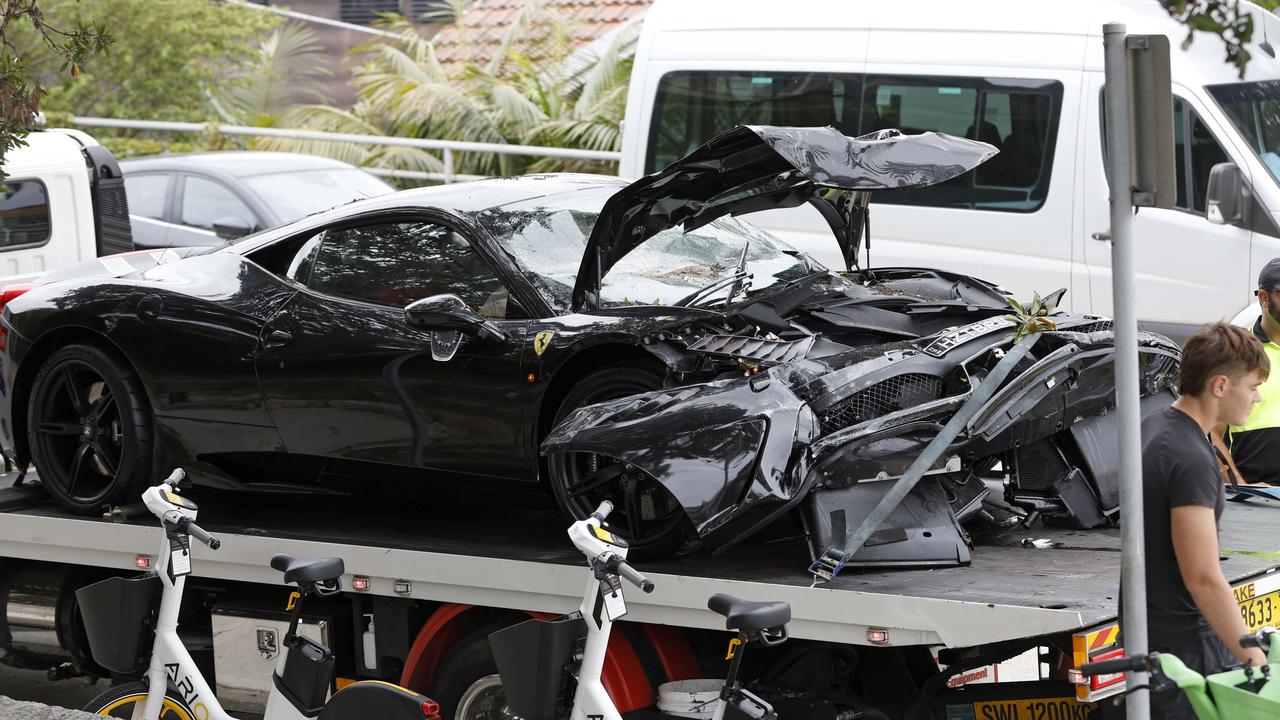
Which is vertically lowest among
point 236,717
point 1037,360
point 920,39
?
point 236,717

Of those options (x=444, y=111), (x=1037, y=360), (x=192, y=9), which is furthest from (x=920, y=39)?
(x=192, y=9)

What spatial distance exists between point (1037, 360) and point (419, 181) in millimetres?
11683

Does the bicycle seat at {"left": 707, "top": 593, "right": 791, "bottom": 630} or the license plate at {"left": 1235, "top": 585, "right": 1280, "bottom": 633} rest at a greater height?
the bicycle seat at {"left": 707, "top": 593, "right": 791, "bottom": 630}

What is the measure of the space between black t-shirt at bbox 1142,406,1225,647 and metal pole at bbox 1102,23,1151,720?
34 cm

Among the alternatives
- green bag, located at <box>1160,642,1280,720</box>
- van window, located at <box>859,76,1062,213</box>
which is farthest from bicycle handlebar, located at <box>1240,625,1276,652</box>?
van window, located at <box>859,76,1062,213</box>

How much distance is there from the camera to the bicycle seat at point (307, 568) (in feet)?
16.7

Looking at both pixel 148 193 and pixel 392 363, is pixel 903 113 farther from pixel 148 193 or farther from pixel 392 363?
pixel 148 193

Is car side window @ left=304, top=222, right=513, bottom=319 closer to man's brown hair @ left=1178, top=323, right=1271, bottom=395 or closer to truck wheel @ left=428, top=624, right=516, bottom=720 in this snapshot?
truck wheel @ left=428, top=624, right=516, bottom=720

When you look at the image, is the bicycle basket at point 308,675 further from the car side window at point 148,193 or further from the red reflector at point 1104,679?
the car side window at point 148,193

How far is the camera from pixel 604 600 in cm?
450

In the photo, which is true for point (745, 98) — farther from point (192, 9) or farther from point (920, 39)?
point (192, 9)

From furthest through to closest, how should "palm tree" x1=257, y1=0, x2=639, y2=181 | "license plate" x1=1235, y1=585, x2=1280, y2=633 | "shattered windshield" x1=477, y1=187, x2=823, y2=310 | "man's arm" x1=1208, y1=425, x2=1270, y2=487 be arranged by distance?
"palm tree" x1=257, y1=0, x2=639, y2=181
"man's arm" x1=1208, y1=425, x2=1270, y2=487
"shattered windshield" x1=477, y1=187, x2=823, y2=310
"license plate" x1=1235, y1=585, x2=1280, y2=633

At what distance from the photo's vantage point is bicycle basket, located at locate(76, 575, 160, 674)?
5668mm

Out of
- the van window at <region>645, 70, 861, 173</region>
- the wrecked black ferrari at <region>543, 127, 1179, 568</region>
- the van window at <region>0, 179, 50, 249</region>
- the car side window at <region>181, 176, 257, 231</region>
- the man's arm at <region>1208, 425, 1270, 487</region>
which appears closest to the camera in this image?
the wrecked black ferrari at <region>543, 127, 1179, 568</region>
